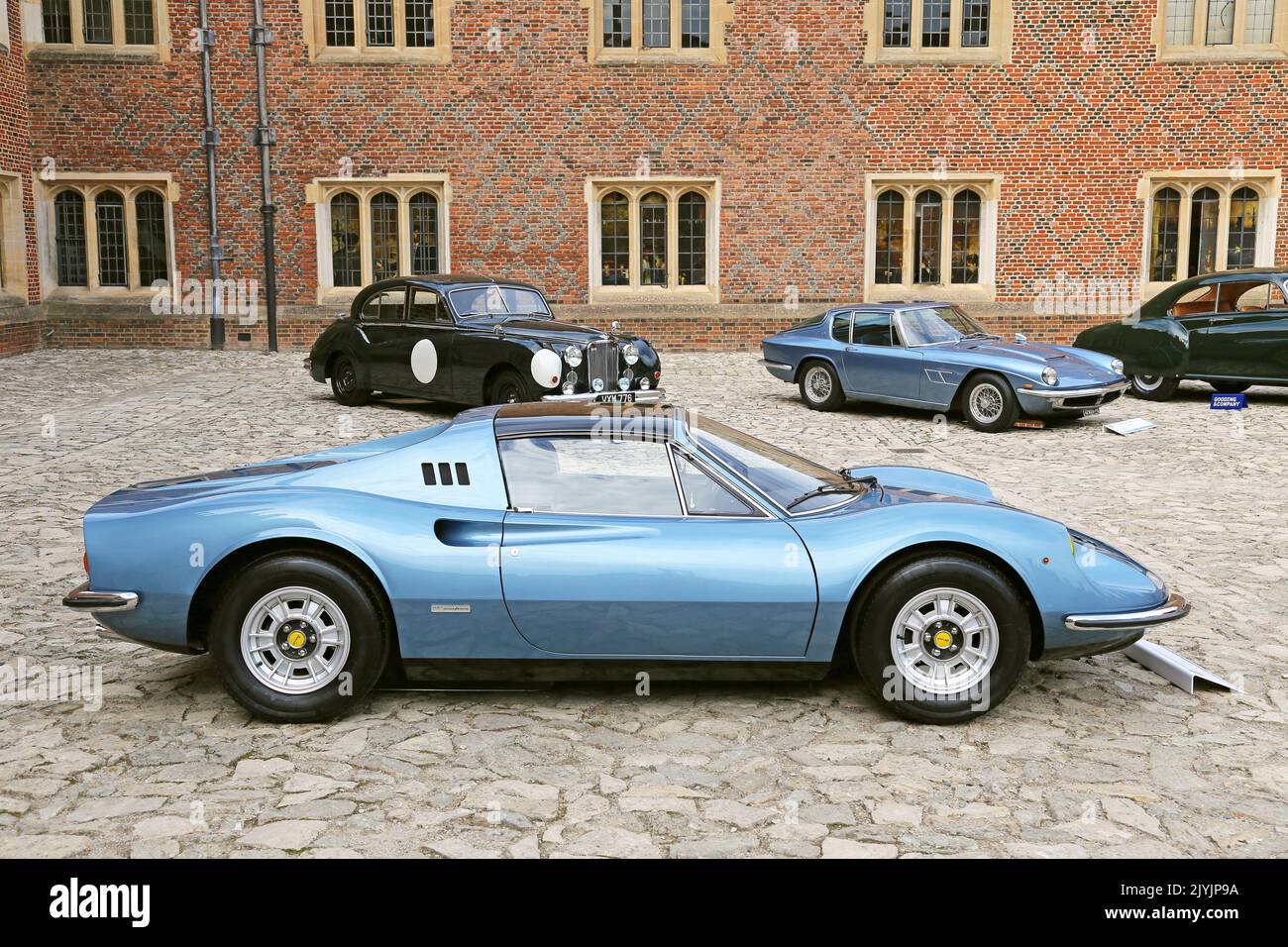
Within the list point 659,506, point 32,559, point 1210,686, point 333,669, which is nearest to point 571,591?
point 659,506

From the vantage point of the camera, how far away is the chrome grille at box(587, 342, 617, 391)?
12883 mm

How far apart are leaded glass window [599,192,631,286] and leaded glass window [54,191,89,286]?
338 inches

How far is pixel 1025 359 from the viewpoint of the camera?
1302 cm

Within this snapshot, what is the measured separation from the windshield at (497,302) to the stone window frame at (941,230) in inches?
333

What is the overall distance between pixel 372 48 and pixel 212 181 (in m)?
3.38

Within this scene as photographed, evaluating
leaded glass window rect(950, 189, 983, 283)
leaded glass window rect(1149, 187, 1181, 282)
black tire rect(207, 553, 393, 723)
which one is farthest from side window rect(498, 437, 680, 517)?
leaded glass window rect(1149, 187, 1181, 282)

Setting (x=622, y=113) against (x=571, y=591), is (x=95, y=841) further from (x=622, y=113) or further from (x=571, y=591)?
(x=622, y=113)

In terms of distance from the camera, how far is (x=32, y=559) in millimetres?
7406

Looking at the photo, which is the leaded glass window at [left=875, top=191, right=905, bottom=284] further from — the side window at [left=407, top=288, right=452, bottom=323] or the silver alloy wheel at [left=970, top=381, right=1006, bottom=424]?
the side window at [left=407, top=288, right=452, bottom=323]

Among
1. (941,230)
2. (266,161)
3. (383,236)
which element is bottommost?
(383,236)

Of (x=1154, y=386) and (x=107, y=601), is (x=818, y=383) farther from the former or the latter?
(x=107, y=601)

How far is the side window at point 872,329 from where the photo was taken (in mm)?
13953

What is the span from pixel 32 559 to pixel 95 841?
13.3 feet

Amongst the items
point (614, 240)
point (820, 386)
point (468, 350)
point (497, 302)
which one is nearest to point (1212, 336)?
point (820, 386)
